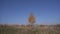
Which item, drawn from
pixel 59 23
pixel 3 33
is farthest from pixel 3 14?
pixel 59 23

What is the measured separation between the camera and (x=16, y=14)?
355 centimetres

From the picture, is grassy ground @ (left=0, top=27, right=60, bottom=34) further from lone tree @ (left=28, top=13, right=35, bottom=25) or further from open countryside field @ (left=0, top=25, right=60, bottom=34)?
lone tree @ (left=28, top=13, right=35, bottom=25)

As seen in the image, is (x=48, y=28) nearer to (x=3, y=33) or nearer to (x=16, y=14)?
(x=16, y=14)

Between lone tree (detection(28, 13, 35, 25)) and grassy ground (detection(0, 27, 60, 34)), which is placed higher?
lone tree (detection(28, 13, 35, 25))

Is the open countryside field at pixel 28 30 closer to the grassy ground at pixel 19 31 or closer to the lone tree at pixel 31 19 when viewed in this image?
the grassy ground at pixel 19 31

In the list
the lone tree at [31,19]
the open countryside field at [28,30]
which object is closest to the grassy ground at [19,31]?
the open countryside field at [28,30]

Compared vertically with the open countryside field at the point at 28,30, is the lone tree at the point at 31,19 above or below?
above

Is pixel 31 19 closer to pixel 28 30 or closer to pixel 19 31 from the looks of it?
pixel 28 30

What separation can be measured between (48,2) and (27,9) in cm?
57

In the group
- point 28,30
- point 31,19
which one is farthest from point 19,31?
point 31,19

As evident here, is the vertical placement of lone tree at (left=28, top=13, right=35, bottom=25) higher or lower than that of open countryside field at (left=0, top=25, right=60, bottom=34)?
higher

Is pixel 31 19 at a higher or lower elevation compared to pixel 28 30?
higher

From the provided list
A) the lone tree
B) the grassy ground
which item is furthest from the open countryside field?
the lone tree

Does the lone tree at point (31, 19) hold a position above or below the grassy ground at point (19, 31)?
above
